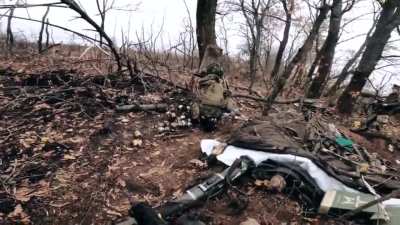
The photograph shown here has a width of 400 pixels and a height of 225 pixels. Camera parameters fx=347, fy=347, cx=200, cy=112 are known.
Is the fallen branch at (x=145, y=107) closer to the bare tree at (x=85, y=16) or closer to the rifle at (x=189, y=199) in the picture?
the bare tree at (x=85, y=16)

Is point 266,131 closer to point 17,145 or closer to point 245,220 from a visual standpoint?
point 245,220

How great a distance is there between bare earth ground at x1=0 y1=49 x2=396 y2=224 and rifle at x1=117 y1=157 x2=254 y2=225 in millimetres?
113

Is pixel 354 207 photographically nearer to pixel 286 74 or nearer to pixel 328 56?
pixel 286 74

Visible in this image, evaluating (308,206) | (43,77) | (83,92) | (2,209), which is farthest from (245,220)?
(43,77)

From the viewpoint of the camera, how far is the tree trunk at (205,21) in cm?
669

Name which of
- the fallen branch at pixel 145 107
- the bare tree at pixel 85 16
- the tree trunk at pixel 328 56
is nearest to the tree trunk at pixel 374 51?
the tree trunk at pixel 328 56

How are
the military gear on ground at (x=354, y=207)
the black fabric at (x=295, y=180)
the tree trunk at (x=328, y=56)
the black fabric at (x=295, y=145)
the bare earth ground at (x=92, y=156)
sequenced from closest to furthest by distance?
the military gear on ground at (x=354, y=207)
the bare earth ground at (x=92, y=156)
the black fabric at (x=295, y=180)
the black fabric at (x=295, y=145)
the tree trunk at (x=328, y=56)

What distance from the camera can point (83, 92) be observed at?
5043mm

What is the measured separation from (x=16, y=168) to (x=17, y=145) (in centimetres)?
45

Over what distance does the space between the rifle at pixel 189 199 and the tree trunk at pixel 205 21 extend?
393 cm

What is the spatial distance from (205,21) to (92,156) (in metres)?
3.96

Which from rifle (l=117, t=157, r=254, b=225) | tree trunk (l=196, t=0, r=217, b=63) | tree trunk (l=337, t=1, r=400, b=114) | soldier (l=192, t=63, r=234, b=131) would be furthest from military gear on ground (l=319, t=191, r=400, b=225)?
tree trunk (l=196, t=0, r=217, b=63)

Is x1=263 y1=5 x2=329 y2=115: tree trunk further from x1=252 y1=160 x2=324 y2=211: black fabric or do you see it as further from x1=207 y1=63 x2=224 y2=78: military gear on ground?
x1=252 y1=160 x2=324 y2=211: black fabric

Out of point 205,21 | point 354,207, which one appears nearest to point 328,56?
point 205,21
